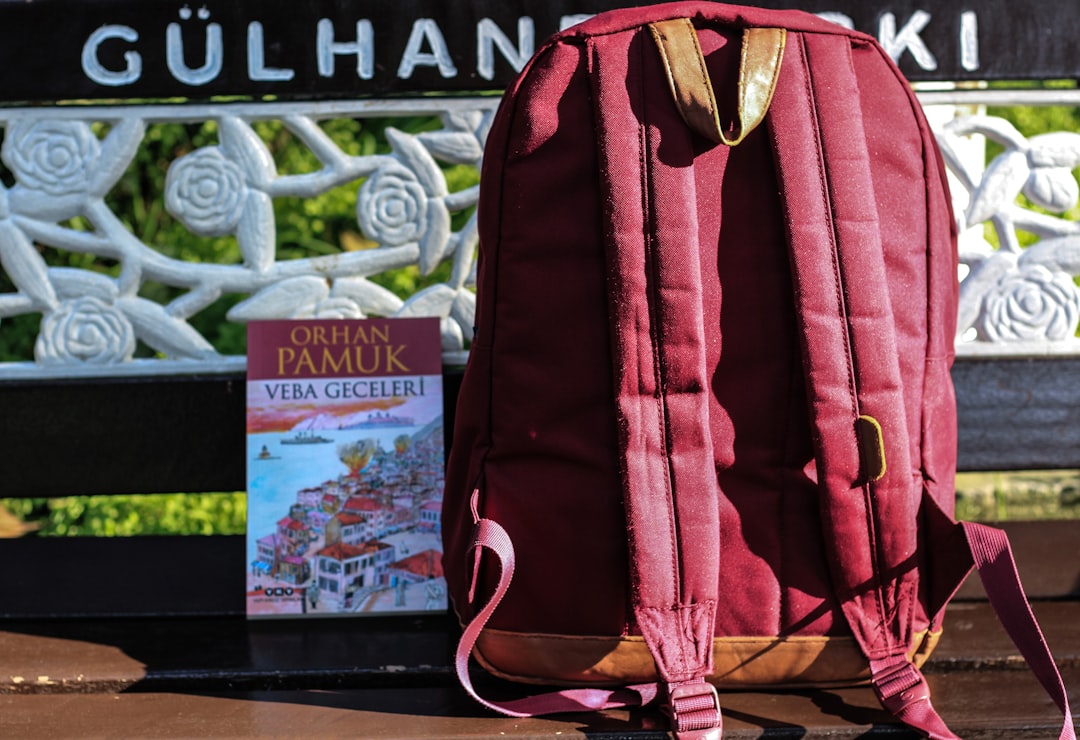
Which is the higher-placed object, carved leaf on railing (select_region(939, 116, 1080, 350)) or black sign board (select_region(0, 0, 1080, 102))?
black sign board (select_region(0, 0, 1080, 102))

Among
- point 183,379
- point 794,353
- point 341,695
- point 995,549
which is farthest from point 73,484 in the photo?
point 995,549

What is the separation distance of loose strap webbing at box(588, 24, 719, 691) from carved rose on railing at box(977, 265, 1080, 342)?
562 millimetres

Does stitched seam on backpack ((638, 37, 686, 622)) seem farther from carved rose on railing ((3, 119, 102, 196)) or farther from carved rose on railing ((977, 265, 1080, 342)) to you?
carved rose on railing ((3, 119, 102, 196))

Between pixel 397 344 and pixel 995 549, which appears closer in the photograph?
pixel 995 549

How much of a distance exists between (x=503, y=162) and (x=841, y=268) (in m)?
0.31

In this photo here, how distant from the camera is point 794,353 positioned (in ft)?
3.02

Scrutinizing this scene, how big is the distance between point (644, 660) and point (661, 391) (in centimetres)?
24

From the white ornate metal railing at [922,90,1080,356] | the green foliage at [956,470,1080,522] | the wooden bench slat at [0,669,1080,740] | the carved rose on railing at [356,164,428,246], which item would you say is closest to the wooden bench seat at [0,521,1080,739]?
the wooden bench slat at [0,669,1080,740]

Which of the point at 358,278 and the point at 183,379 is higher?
the point at 358,278

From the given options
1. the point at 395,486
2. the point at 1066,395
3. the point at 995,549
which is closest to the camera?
the point at 995,549

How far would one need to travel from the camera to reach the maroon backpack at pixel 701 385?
89cm

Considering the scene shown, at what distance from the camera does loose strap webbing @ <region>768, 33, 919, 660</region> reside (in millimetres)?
896

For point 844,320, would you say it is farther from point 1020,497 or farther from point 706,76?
point 1020,497

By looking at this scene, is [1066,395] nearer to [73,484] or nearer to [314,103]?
[314,103]
